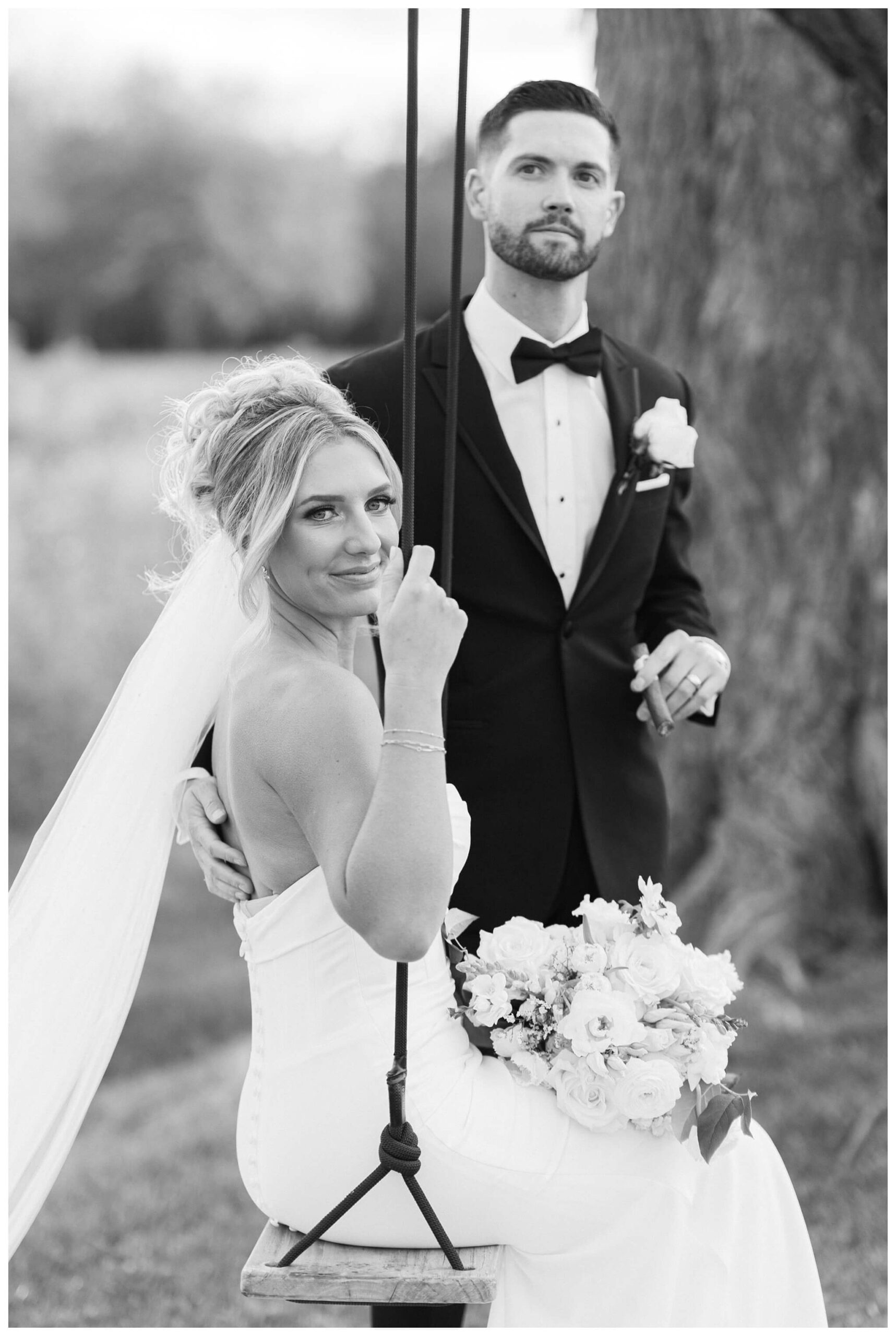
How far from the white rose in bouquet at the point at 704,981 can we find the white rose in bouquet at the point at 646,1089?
0.17 metres

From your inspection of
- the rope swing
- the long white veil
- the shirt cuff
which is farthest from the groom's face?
the shirt cuff

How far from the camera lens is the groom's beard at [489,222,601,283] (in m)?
3.13

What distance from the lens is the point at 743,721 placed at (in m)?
6.17

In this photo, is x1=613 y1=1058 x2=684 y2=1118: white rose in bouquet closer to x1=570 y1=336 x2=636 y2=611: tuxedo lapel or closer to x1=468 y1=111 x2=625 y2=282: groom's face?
x1=570 y1=336 x2=636 y2=611: tuxedo lapel

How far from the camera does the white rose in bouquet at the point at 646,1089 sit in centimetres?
232

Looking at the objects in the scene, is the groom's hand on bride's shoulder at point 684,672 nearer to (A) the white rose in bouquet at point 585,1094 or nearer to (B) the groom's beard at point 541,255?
(B) the groom's beard at point 541,255

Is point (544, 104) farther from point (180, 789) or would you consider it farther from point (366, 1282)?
point (366, 1282)

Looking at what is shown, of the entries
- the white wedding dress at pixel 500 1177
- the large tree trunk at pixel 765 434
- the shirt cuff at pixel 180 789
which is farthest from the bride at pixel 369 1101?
the large tree trunk at pixel 765 434

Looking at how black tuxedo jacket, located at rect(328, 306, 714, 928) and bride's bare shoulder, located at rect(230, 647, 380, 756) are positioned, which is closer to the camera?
bride's bare shoulder, located at rect(230, 647, 380, 756)

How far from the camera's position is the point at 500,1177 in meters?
2.36

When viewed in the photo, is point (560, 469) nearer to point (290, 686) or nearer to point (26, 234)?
point (290, 686)

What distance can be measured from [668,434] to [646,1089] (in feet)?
5.06

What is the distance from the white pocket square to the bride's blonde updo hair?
32.6 inches

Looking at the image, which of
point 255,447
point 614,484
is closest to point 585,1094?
point 255,447
